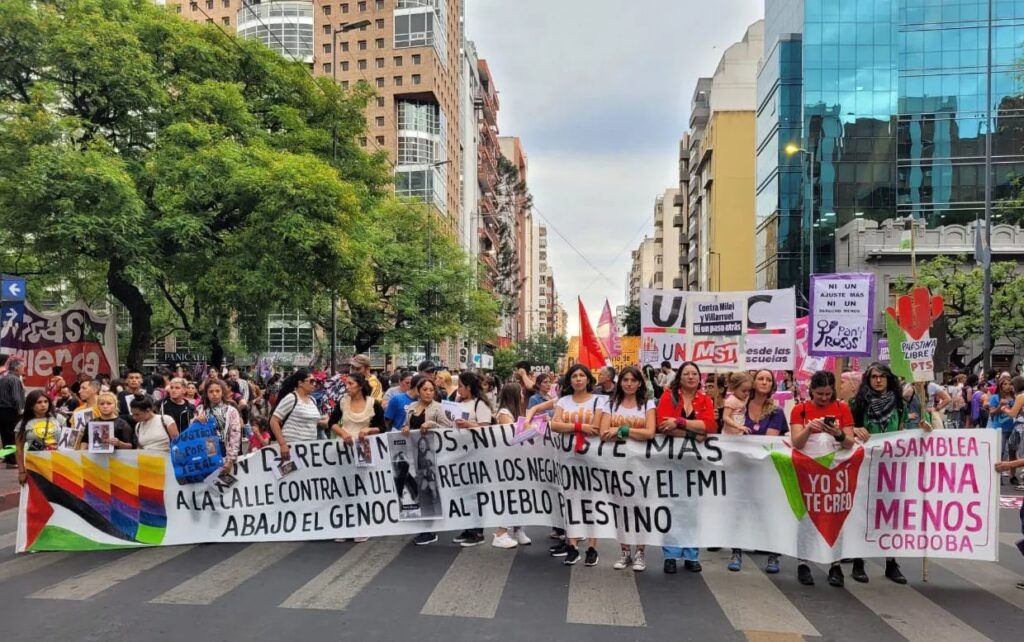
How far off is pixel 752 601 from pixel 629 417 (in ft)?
5.75

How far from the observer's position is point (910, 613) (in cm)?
549

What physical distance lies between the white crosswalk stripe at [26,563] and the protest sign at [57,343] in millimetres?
9781

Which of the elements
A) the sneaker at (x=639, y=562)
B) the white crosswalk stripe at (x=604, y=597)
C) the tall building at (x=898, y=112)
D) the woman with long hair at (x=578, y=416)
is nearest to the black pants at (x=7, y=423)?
the woman with long hair at (x=578, y=416)

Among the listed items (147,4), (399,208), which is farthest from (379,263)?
(147,4)

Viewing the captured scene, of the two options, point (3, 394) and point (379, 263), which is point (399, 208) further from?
point (3, 394)

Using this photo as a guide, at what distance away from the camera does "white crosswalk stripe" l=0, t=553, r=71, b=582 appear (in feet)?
21.0

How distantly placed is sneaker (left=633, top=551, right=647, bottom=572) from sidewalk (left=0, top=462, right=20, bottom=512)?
7.76 m

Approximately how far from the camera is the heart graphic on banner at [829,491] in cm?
630

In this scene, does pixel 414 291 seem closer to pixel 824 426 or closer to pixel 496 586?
pixel 496 586

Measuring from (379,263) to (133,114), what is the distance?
18991mm

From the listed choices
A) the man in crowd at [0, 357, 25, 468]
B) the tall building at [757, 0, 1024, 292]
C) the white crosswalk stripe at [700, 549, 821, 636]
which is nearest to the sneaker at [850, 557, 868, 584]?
the white crosswalk stripe at [700, 549, 821, 636]

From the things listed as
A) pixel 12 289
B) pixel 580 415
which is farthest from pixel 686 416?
pixel 12 289

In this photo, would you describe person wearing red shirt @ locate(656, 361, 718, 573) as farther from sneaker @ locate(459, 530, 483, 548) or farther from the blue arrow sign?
the blue arrow sign

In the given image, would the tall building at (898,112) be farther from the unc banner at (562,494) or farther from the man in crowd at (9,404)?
the unc banner at (562,494)
